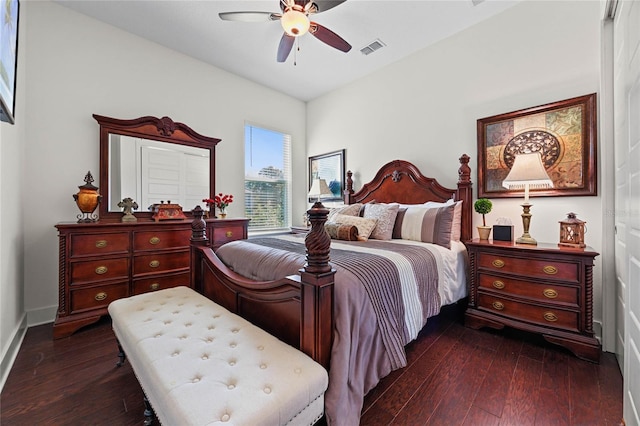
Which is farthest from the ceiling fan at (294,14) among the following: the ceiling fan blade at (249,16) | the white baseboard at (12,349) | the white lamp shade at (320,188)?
the white baseboard at (12,349)

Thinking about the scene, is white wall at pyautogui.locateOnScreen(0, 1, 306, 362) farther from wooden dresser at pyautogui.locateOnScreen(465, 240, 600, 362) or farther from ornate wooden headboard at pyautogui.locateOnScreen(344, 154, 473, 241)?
wooden dresser at pyautogui.locateOnScreen(465, 240, 600, 362)

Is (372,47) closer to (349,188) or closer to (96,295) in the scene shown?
(349,188)

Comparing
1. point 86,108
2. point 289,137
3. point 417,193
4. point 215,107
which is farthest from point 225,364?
point 289,137

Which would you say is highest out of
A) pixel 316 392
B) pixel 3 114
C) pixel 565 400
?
pixel 3 114

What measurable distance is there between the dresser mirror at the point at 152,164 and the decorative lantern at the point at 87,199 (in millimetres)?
277

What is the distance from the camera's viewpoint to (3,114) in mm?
1332

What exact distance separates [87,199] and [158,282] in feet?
3.40

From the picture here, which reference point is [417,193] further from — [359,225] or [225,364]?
[225,364]

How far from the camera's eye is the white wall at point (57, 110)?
2287 millimetres

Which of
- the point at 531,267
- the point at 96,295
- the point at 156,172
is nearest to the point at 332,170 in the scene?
the point at 156,172

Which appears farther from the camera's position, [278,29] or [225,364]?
[278,29]

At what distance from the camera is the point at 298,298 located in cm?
134

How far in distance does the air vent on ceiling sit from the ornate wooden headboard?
1412mm

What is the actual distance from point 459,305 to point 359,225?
50.9 inches
